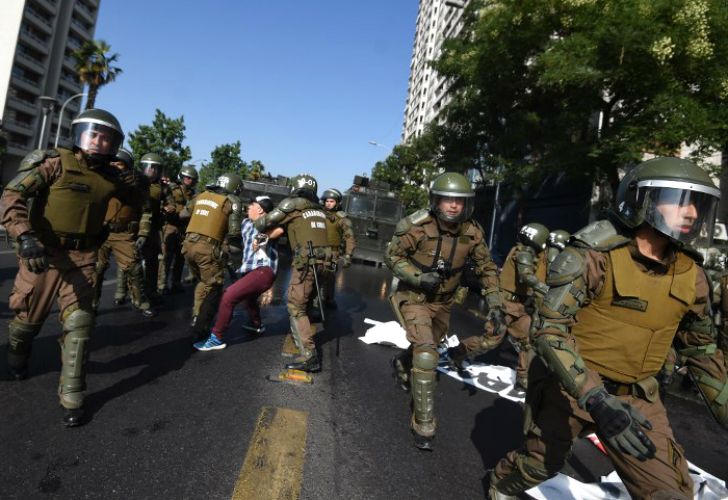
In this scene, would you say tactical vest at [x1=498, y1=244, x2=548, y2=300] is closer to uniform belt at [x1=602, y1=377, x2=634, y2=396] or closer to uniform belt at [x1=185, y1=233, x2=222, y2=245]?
uniform belt at [x1=602, y1=377, x2=634, y2=396]

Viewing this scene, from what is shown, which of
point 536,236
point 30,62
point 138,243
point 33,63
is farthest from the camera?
point 33,63

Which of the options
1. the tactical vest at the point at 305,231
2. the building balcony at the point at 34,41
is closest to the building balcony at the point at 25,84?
the building balcony at the point at 34,41

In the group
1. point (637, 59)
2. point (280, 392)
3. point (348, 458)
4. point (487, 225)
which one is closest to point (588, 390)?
point (348, 458)

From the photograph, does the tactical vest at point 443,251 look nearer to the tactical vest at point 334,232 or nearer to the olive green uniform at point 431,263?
the olive green uniform at point 431,263

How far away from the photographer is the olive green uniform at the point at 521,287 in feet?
15.9

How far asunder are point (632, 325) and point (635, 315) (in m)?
0.05

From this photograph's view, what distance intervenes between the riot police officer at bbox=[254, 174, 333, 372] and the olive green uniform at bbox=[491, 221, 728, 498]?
240 cm

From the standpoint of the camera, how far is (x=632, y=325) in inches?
81.0

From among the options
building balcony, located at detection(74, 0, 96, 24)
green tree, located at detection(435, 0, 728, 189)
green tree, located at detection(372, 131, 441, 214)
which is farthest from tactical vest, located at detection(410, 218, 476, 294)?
building balcony, located at detection(74, 0, 96, 24)

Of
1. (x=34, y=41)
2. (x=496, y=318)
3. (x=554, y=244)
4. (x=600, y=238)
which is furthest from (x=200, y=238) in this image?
(x=34, y=41)

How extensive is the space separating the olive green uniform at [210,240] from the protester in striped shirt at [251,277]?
33cm

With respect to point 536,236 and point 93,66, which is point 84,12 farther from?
point 536,236

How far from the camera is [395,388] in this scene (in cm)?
411

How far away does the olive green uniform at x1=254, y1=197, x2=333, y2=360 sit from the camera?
4.29 metres
